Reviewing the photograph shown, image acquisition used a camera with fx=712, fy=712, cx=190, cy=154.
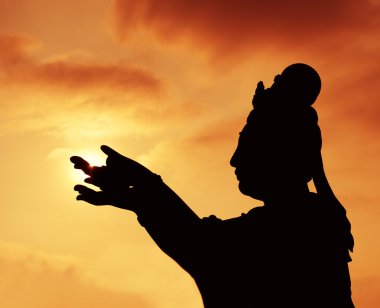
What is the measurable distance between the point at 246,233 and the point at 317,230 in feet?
2.58

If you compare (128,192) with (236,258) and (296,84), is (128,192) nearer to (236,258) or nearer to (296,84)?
(236,258)

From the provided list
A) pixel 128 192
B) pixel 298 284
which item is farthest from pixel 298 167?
pixel 128 192

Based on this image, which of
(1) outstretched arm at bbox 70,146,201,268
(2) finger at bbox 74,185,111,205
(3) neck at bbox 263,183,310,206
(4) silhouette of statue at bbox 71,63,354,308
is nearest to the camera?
(2) finger at bbox 74,185,111,205

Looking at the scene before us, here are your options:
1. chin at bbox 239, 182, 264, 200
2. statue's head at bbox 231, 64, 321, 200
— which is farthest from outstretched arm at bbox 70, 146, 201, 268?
statue's head at bbox 231, 64, 321, 200

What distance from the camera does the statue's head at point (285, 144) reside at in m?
8.12

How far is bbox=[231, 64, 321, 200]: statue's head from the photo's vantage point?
812 cm

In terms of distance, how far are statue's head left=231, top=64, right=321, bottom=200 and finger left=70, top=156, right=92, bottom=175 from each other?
1.86 meters

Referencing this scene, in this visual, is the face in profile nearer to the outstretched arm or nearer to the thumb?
the outstretched arm

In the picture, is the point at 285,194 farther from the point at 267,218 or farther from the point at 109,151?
the point at 109,151

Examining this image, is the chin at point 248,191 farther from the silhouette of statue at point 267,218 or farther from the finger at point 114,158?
the finger at point 114,158

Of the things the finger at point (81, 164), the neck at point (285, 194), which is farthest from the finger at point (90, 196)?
the neck at point (285, 194)

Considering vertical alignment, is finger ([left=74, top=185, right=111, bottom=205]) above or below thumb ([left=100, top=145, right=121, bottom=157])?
below

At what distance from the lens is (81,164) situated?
23.2ft

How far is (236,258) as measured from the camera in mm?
7734
